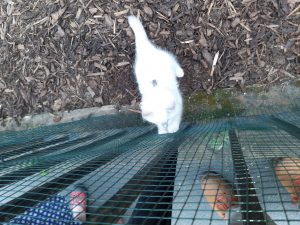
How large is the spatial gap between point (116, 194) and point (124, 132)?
1.48 meters

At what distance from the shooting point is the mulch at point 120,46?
3.05 meters

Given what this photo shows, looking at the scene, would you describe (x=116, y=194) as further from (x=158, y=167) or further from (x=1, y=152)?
(x=1, y=152)

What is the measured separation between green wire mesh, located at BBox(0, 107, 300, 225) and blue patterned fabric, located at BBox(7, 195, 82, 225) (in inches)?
1.3

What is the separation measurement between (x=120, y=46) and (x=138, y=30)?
0.31 meters

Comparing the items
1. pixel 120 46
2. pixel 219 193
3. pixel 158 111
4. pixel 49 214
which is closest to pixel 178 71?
pixel 158 111

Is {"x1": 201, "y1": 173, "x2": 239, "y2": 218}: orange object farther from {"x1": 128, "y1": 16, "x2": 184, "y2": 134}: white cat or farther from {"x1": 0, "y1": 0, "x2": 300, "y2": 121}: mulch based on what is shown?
{"x1": 0, "y1": 0, "x2": 300, "y2": 121}: mulch

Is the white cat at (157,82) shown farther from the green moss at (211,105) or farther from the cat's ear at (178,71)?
the green moss at (211,105)

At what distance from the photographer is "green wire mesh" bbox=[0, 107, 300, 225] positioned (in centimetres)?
140

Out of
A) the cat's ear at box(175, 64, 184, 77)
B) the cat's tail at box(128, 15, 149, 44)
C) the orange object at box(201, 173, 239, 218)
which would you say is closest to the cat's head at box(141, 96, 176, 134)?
the cat's ear at box(175, 64, 184, 77)

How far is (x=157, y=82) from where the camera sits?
2.92 meters

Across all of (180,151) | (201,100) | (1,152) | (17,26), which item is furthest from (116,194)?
(17,26)

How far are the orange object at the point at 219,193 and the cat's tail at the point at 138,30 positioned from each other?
5.18ft

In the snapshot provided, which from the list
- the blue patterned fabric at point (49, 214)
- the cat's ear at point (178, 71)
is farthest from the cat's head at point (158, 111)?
the blue patterned fabric at point (49, 214)

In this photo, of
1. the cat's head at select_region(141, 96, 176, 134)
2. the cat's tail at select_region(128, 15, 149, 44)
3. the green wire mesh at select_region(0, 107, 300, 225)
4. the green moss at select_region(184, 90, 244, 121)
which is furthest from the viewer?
the green moss at select_region(184, 90, 244, 121)
